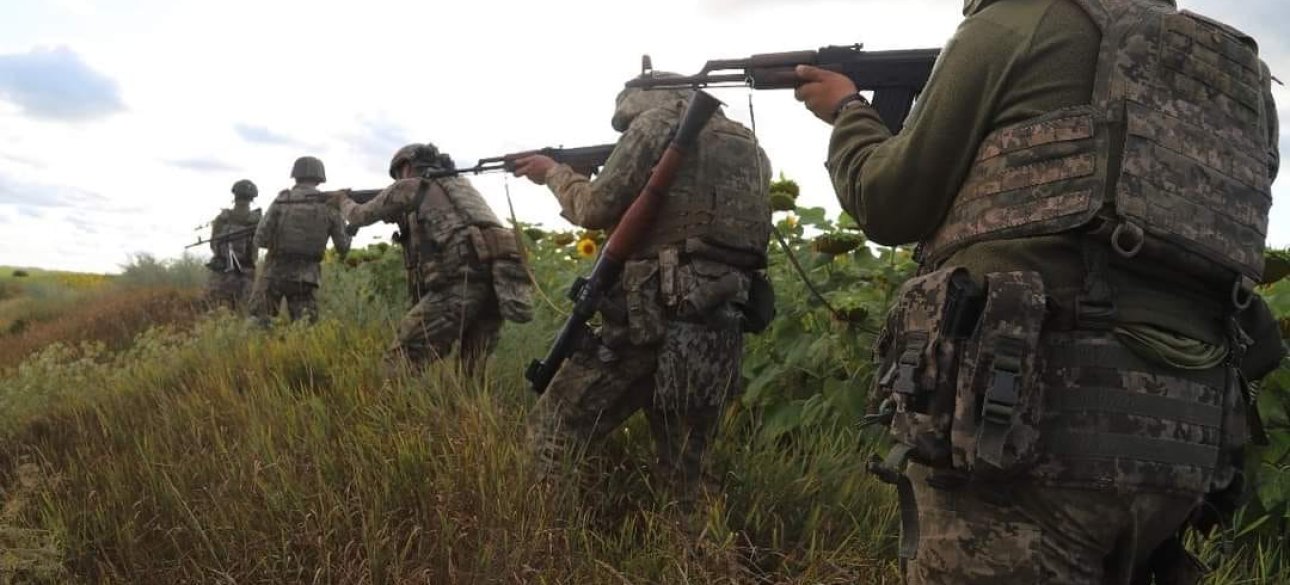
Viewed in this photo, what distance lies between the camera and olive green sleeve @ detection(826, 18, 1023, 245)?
187 centimetres

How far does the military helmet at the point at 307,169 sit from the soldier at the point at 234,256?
2789mm

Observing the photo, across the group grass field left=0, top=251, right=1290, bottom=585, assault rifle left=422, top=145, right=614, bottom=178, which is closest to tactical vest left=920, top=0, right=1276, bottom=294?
grass field left=0, top=251, right=1290, bottom=585

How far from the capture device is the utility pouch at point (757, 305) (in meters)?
3.99

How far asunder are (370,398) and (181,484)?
0.97 meters

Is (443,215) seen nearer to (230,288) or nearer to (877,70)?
(877,70)

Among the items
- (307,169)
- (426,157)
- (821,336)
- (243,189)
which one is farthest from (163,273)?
(821,336)

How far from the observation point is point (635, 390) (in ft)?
12.8

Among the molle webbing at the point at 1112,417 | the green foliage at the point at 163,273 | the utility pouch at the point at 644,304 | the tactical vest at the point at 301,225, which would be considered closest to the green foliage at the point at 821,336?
the utility pouch at the point at 644,304

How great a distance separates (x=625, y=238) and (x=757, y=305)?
2.03ft

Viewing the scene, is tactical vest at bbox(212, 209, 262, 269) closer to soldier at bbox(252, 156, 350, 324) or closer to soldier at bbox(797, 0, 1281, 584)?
soldier at bbox(252, 156, 350, 324)

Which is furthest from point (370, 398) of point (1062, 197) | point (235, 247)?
point (235, 247)

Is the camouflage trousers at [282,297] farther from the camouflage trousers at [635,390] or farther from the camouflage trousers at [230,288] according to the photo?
the camouflage trousers at [635,390]

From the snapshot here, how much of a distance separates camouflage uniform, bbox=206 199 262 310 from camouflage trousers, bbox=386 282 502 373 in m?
7.33

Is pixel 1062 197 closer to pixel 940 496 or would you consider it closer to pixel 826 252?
pixel 940 496
